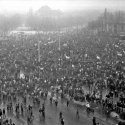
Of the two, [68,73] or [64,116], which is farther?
[68,73]

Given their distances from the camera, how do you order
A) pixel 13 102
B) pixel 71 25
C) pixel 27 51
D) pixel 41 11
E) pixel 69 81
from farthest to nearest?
pixel 41 11, pixel 71 25, pixel 27 51, pixel 69 81, pixel 13 102

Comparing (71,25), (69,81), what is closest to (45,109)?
(69,81)

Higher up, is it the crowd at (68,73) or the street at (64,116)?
the crowd at (68,73)

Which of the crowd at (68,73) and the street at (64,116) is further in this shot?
the crowd at (68,73)

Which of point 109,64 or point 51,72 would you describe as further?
point 109,64

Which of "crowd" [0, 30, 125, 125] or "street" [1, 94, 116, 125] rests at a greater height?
"crowd" [0, 30, 125, 125]

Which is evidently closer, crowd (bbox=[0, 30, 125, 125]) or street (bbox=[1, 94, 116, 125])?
street (bbox=[1, 94, 116, 125])

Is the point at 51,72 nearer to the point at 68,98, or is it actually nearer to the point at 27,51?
the point at 68,98

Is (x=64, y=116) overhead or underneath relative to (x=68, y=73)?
underneath
